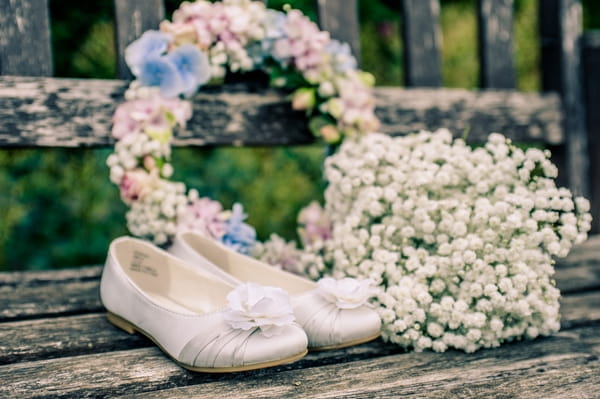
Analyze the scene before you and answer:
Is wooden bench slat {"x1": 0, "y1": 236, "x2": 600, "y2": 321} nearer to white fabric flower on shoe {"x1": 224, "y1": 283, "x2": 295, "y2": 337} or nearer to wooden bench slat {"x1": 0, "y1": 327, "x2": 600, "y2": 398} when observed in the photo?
wooden bench slat {"x1": 0, "y1": 327, "x2": 600, "y2": 398}

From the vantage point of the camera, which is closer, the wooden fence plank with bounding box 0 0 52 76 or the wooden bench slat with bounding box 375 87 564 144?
the wooden fence plank with bounding box 0 0 52 76

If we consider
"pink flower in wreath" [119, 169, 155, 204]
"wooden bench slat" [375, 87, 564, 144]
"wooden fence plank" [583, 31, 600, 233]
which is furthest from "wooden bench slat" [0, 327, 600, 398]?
"wooden fence plank" [583, 31, 600, 233]

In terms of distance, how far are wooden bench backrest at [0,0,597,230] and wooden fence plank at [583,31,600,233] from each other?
0.20 ft

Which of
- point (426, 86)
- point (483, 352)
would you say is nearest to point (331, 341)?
point (483, 352)

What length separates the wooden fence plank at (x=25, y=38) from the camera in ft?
4.99

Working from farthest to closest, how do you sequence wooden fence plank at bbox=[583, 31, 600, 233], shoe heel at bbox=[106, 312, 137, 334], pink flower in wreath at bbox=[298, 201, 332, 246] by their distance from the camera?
wooden fence plank at bbox=[583, 31, 600, 233]
pink flower in wreath at bbox=[298, 201, 332, 246]
shoe heel at bbox=[106, 312, 137, 334]

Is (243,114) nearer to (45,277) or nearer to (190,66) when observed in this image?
(190,66)

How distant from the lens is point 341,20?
74.0 inches

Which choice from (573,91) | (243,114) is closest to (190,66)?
(243,114)

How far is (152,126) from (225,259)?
370 mm

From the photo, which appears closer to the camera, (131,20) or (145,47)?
(145,47)

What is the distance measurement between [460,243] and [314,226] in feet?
1.93

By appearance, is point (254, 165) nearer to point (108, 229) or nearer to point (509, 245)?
point (108, 229)

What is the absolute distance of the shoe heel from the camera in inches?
45.8
